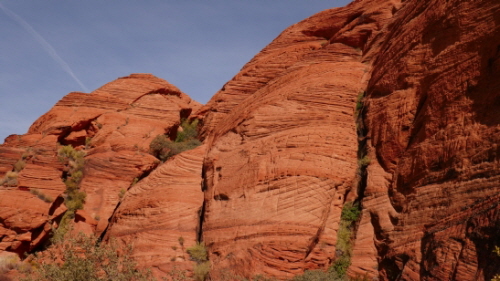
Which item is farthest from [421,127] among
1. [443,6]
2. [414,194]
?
[443,6]

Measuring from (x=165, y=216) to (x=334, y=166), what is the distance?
7.15 metres

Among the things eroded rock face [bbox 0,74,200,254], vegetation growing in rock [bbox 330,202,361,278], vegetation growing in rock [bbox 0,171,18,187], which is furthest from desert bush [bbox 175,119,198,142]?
vegetation growing in rock [bbox 330,202,361,278]

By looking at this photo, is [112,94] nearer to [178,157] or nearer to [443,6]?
[178,157]

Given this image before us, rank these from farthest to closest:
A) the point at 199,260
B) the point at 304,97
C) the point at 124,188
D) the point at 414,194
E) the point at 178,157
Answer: the point at 124,188, the point at 178,157, the point at 304,97, the point at 199,260, the point at 414,194

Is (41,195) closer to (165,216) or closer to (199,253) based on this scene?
(165,216)

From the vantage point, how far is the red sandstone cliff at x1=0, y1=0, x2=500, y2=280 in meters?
13.2

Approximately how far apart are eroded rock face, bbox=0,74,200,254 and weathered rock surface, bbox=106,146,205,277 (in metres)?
3.19

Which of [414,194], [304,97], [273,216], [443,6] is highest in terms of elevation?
[443,6]

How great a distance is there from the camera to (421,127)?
15.4 meters

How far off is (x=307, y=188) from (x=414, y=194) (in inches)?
140

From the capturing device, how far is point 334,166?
17234mm

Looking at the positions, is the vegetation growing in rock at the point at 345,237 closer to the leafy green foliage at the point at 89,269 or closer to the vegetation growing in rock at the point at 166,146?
the leafy green foliage at the point at 89,269

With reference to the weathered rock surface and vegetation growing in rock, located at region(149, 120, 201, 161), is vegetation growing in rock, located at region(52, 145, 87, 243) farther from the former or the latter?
vegetation growing in rock, located at region(149, 120, 201, 161)

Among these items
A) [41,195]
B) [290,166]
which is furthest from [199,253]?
[41,195]
